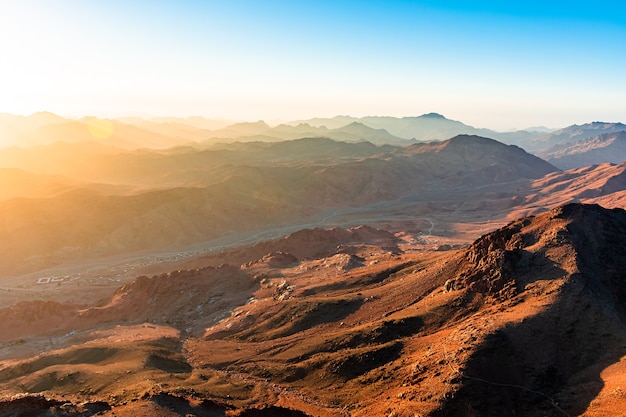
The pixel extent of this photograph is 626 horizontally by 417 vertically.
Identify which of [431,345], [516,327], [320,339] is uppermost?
[516,327]

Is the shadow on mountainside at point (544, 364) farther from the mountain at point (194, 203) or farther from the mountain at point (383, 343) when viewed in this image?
the mountain at point (194, 203)

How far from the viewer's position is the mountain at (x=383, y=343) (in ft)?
86.5

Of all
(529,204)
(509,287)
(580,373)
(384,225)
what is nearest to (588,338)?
(580,373)

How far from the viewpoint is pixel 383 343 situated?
A: 35.7m

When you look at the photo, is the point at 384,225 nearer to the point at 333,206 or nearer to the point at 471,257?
the point at 333,206

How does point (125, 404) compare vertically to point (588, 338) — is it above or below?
below

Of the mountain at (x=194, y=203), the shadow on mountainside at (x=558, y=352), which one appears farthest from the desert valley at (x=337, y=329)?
the mountain at (x=194, y=203)

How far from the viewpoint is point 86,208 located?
374 ft

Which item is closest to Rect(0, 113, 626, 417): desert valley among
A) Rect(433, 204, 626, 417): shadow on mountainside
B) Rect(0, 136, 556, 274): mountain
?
Rect(433, 204, 626, 417): shadow on mountainside

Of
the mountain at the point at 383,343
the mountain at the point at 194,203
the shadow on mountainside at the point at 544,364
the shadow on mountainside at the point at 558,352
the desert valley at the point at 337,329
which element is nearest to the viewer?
the shadow on mountainside at the point at 544,364

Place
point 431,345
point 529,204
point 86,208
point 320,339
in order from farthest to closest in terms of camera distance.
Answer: point 529,204, point 86,208, point 320,339, point 431,345

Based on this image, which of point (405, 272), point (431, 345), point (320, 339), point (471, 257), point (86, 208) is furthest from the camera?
point (86, 208)

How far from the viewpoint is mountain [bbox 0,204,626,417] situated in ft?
86.5

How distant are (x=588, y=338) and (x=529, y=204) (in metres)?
116
